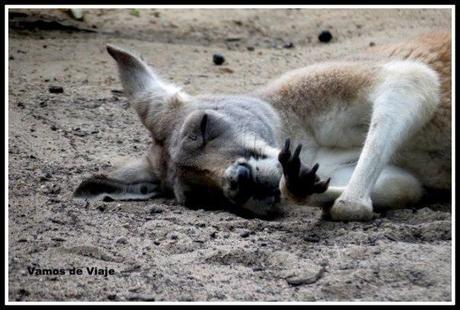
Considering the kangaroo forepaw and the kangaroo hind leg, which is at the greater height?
the kangaroo forepaw

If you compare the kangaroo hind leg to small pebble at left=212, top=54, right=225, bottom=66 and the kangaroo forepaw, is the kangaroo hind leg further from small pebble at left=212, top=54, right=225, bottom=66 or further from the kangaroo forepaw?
Answer: small pebble at left=212, top=54, right=225, bottom=66

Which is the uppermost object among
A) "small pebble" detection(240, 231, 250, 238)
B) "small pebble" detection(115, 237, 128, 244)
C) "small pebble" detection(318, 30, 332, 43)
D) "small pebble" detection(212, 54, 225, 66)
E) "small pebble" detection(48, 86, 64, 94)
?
"small pebble" detection(240, 231, 250, 238)

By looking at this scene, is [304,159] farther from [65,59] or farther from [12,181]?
[65,59]

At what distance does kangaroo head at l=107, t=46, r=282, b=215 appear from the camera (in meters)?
4.19

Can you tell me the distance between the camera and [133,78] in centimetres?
531

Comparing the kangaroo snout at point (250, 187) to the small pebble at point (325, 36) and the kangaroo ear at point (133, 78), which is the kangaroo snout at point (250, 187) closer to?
the kangaroo ear at point (133, 78)

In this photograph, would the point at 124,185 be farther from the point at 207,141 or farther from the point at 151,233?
the point at 151,233

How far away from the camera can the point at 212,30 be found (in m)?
9.55

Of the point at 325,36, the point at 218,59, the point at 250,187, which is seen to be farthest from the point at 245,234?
the point at 325,36

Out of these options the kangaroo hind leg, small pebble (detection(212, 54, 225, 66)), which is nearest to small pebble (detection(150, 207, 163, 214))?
the kangaroo hind leg

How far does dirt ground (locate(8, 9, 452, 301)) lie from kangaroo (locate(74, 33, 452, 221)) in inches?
6.1

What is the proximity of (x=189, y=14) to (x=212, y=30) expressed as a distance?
2.00ft

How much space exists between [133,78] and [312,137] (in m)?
1.30

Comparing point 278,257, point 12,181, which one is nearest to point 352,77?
point 278,257
